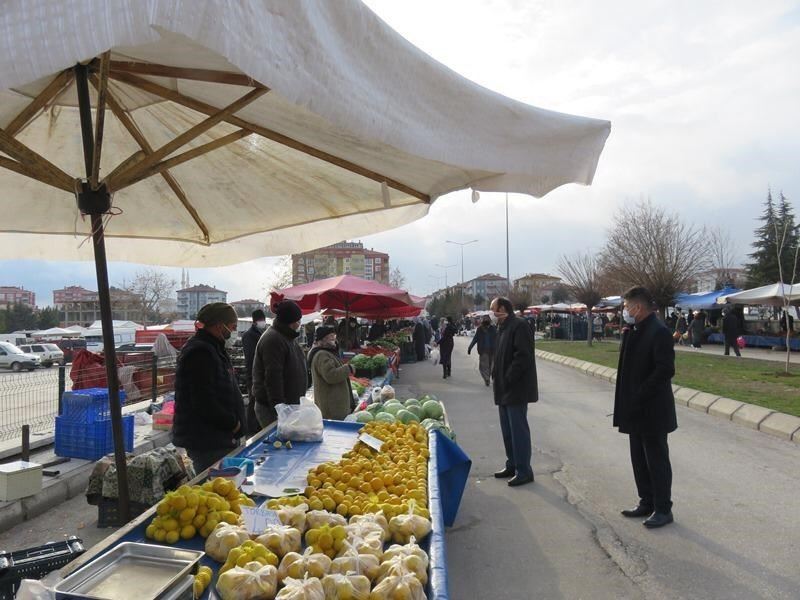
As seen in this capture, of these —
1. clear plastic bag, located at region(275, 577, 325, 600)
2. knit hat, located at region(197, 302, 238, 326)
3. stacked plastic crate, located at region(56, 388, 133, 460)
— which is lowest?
stacked plastic crate, located at region(56, 388, 133, 460)

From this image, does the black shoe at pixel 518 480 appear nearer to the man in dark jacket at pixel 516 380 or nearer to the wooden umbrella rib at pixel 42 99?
the man in dark jacket at pixel 516 380

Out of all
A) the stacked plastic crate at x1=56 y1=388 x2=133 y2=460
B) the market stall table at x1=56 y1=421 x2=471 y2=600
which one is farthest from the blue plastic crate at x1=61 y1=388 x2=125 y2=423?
the market stall table at x1=56 y1=421 x2=471 y2=600

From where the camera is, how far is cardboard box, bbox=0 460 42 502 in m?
5.36

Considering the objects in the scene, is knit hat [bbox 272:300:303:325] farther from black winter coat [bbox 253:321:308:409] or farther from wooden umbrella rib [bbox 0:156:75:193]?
wooden umbrella rib [bbox 0:156:75:193]

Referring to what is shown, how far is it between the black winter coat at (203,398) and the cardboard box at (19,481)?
2571mm

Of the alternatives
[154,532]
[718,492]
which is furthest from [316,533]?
[718,492]

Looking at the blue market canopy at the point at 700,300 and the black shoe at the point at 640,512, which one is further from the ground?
the blue market canopy at the point at 700,300

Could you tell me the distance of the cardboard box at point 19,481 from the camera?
536 cm

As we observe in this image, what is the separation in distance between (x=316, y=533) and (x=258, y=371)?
309cm

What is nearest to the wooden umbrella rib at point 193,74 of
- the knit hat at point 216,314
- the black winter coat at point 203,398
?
the knit hat at point 216,314

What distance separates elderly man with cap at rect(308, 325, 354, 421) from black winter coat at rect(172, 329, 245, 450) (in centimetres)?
175

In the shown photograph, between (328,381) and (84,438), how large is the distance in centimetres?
350

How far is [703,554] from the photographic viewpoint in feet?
13.9

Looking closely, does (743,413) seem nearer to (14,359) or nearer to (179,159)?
(179,159)
